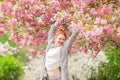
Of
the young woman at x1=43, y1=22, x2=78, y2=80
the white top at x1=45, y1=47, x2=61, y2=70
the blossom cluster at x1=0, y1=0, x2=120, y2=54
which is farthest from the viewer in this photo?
the white top at x1=45, y1=47, x2=61, y2=70

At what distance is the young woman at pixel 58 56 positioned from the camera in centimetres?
859

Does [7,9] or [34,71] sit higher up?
[7,9]

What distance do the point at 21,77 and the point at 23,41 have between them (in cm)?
496

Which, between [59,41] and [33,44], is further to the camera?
[33,44]

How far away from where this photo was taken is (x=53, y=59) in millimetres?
8773

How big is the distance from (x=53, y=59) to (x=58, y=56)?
123 mm

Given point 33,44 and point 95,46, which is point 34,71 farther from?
point 95,46

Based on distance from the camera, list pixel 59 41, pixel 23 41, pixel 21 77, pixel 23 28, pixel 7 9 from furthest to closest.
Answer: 1. pixel 21 77
2. pixel 23 41
3. pixel 23 28
4. pixel 7 9
5. pixel 59 41

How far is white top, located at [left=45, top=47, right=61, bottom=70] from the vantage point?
8.73 meters

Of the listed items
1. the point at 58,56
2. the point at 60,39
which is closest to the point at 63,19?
the point at 60,39

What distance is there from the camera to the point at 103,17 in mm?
8062

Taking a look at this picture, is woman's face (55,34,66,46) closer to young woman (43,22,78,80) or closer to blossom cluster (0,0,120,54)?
young woman (43,22,78,80)

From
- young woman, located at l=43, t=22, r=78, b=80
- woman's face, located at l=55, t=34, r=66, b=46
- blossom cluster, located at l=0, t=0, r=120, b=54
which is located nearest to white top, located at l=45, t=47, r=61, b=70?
young woman, located at l=43, t=22, r=78, b=80

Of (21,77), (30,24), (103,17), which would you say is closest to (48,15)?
(30,24)
